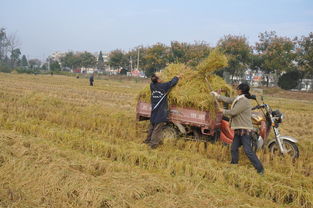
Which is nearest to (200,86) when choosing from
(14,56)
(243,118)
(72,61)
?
(243,118)

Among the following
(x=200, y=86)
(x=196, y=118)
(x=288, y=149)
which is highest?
(x=200, y=86)

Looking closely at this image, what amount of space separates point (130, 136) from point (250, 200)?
3848 mm

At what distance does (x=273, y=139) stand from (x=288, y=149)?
0.36 m

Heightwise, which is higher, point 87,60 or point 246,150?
point 87,60

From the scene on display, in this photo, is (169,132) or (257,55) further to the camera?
(257,55)

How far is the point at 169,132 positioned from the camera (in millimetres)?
7430

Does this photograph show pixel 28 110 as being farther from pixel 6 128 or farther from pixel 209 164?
pixel 209 164

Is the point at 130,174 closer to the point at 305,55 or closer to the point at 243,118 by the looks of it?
the point at 243,118

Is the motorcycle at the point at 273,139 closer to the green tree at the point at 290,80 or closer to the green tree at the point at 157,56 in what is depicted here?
the green tree at the point at 290,80

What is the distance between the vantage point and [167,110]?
7164mm

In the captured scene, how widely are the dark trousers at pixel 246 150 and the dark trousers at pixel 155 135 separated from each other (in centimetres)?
172

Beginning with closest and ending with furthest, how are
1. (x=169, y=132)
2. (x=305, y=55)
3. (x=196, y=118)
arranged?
(x=196, y=118), (x=169, y=132), (x=305, y=55)

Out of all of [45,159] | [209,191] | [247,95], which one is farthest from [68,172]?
[247,95]

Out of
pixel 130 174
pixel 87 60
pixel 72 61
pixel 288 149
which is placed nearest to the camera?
pixel 130 174
